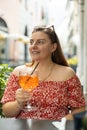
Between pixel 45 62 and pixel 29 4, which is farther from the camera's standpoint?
pixel 29 4

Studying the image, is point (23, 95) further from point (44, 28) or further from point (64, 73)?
point (44, 28)

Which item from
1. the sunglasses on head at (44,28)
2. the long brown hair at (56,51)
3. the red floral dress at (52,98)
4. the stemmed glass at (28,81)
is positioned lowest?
the red floral dress at (52,98)

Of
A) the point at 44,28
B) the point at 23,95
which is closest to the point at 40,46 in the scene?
the point at 44,28

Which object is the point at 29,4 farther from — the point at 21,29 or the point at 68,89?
the point at 68,89

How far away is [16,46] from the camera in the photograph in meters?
16.4

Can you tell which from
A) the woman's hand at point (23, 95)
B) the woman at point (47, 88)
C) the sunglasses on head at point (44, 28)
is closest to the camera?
the woman's hand at point (23, 95)

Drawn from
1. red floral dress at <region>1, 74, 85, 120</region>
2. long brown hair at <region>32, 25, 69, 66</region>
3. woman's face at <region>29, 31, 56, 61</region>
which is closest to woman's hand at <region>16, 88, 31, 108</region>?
red floral dress at <region>1, 74, 85, 120</region>

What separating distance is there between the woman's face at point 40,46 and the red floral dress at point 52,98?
0.60 feet

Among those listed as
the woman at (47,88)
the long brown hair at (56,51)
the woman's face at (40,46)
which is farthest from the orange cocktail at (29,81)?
the long brown hair at (56,51)

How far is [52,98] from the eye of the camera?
2301 mm

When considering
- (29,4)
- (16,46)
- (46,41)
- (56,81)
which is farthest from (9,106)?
(29,4)

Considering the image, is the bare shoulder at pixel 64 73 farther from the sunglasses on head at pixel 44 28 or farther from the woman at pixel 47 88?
the sunglasses on head at pixel 44 28

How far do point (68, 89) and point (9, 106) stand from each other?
1.37ft

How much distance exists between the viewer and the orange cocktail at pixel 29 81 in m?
2.11
